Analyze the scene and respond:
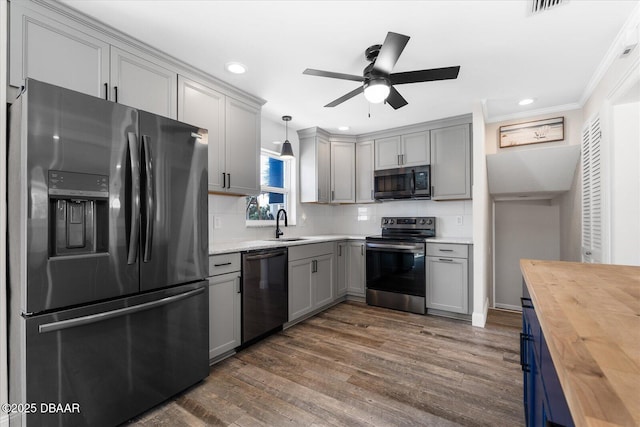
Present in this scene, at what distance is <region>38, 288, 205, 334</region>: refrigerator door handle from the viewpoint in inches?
55.5

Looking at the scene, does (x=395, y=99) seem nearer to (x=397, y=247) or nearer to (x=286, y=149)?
(x=286, y=149)

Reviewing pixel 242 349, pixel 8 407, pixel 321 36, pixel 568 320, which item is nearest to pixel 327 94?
pixel 321 36

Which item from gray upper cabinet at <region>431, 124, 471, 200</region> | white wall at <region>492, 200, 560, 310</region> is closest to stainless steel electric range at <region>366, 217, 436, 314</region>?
gray upper cabinet at <region>431, 124, 471, 200</region>

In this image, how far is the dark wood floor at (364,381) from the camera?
178 cm

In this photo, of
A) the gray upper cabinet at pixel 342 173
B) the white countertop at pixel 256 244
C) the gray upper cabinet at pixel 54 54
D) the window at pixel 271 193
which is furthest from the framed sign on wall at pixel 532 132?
the gray upper cabinet at pixel 54 54

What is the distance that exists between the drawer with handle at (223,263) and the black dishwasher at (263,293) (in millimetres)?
84

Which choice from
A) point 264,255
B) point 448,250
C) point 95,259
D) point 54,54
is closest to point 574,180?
point 448,250

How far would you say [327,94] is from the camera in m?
2.99

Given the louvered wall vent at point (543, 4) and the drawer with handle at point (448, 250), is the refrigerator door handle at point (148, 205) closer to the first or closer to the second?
the louvered wall vent at point (543, 4)

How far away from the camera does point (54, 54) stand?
174cm

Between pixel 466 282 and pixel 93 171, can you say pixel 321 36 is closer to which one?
pixel 93 171

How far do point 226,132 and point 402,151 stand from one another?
236 cm

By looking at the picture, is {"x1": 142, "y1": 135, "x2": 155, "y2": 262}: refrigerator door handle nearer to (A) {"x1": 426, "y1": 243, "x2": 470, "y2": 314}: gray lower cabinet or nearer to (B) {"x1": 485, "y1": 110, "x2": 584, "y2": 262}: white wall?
(A) {"x1": 426, "y1": 243, "x2": 470, "y2": 314}: gray lower cabinet

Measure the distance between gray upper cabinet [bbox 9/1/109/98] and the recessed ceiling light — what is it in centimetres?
82
